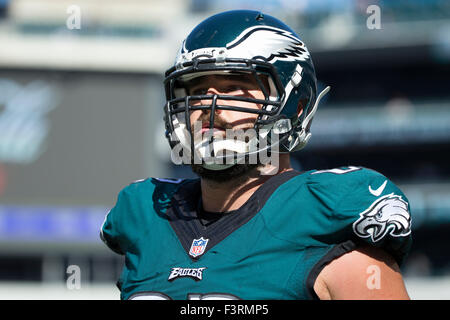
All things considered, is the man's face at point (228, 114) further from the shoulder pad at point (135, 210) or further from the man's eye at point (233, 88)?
the shoulder pad at point (135, 210)

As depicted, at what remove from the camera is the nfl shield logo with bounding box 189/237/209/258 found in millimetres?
1933

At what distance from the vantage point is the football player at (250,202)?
1809mm

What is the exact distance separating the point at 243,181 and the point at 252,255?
28 centimetres

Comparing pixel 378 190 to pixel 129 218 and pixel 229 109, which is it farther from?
pixel 129 218

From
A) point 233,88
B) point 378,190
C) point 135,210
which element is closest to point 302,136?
point 233,88

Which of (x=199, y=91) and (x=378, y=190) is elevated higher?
(x=199, y=91)

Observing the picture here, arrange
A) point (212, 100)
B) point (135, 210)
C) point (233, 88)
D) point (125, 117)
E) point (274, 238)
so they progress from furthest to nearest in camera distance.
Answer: point (125, 117) → point (135, 210) → point (233, 88) → point (212, 100) → point (274, 238)

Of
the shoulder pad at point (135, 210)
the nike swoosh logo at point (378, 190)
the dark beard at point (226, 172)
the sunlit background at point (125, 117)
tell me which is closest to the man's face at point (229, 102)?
the dark beard at point (226, 172)

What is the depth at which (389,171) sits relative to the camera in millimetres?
17656

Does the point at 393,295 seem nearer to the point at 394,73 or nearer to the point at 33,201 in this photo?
the point at 33,201

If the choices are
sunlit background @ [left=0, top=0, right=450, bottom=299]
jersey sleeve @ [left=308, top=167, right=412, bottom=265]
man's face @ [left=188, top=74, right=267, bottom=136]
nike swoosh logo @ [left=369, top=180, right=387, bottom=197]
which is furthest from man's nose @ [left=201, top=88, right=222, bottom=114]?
sunlit background @ [left=0, top=0, right=450, bottom=299]

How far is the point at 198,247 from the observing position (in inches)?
76.8

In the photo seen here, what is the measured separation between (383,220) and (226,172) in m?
0.48

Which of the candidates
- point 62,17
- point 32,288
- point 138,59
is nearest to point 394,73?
point 138,59
